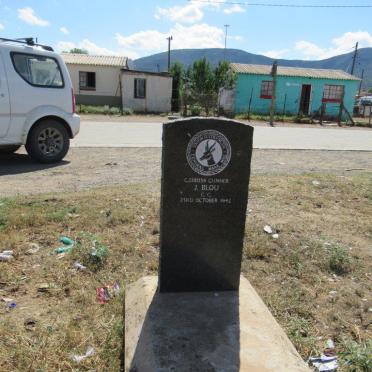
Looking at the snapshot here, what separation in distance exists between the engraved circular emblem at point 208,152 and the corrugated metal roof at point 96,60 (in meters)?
29.7

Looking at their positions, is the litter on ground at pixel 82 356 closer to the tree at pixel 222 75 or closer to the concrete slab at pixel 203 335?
the concrete slab at pixel 203 335

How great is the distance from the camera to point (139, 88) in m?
30.5

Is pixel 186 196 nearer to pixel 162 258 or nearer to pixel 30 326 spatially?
pixel 162 258

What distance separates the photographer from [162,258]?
3156mm

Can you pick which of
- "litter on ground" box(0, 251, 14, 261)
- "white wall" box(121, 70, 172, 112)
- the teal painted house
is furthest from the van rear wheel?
the teal painted house

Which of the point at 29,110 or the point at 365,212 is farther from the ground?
the point at 29,110

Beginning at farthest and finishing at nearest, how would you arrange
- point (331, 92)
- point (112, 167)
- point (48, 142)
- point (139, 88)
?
point (331, 92)
point (139, 88)
point (48, 142)
point (112, 167)

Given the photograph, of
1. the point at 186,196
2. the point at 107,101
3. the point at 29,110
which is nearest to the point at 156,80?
the point at 107,101

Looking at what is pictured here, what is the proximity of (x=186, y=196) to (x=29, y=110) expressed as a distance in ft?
19.0

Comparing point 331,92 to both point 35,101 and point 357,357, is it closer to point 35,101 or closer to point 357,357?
point 35,101

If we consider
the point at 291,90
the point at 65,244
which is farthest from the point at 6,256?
the point at 291,90

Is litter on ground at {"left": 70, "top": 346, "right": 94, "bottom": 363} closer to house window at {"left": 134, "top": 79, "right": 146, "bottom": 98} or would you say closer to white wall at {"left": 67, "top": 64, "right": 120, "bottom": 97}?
house window at {"left": 134, "top": 79, "right": 146, "bottom": 98}

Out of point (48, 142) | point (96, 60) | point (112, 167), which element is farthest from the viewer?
point (96, 60)

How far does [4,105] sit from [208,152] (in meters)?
5.83
